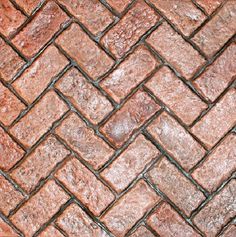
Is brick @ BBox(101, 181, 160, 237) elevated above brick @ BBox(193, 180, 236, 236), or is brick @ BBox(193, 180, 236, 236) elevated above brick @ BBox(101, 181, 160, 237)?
brick @ BBox(193, 180, 236, 236)

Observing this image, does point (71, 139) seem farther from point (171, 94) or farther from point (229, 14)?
point (229, 14)

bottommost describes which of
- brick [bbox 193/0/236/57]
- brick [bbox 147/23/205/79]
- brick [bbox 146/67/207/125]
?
brick [bbox 146/67/207/125]

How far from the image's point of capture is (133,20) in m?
1.94

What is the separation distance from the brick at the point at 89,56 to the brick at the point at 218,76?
1.48 ft

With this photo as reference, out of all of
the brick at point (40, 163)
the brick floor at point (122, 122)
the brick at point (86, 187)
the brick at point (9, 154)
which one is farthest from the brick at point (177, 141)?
the brick at point (9, 154)

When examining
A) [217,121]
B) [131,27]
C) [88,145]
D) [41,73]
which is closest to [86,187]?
[88,145]

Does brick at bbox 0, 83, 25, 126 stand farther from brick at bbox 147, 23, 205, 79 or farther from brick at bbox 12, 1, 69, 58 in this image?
brick at bbox 147, 23, 205, 79

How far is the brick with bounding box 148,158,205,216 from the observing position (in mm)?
1901

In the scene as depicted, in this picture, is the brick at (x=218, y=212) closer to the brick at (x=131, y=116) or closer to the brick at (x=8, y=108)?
the brick at (x=131, y=116)

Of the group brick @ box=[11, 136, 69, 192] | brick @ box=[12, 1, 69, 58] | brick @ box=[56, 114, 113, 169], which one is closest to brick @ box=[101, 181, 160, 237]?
brick @ box=[56, 114, 113, 169]

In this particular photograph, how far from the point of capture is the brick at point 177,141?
191 centimetres

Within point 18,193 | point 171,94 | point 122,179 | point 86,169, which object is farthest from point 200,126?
point 18,193

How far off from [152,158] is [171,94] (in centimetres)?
32

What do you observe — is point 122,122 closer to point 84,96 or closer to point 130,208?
point 84,96
